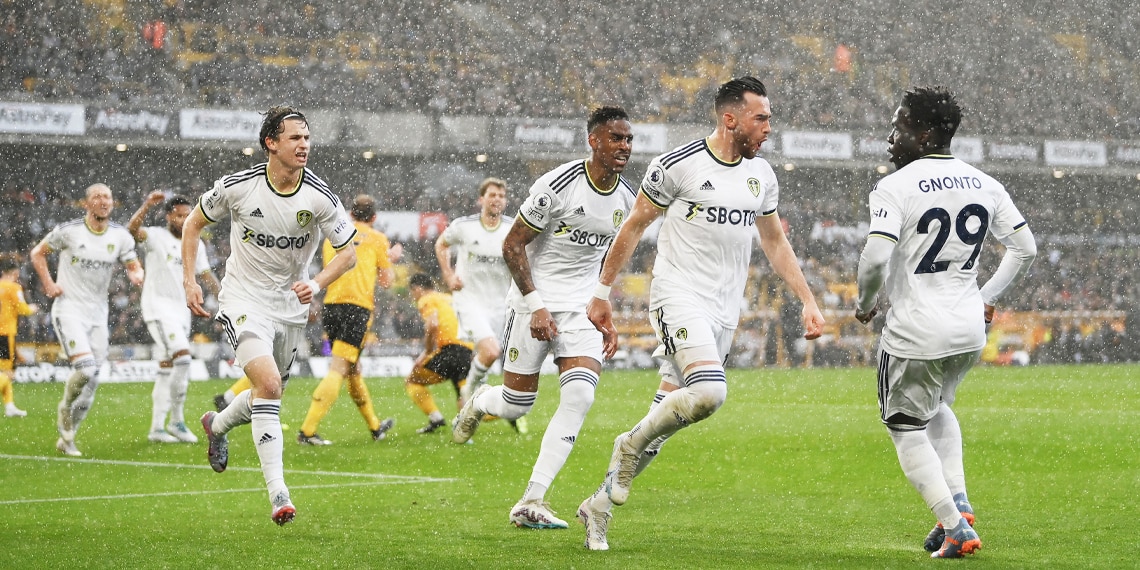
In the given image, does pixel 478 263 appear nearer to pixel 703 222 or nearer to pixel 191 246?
pixel 191 246

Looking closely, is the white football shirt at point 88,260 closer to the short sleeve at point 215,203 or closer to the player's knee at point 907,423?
the short sleeve at point 215,203

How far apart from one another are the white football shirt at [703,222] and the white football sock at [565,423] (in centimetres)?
73

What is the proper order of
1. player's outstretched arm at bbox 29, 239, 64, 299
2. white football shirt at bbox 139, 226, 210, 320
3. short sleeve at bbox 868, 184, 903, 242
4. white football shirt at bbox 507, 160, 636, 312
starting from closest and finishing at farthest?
short sleeve at bbox 868, 184, 903, 242 < white football shirt at bbox 507, 160, 636, 312 < player's outstretched arm at bbox 29, 239, 64, 299 < white football shirt at bbox 139, 226, 210, 320

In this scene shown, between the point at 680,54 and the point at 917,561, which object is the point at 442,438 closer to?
the point at 917,561

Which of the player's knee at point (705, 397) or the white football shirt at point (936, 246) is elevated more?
the white football shirt at point (936, 246)

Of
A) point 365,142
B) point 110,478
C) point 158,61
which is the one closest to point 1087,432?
point 110,478

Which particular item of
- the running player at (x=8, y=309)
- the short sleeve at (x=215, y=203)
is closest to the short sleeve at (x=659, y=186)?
the short sleeve at (x=215, y=203)

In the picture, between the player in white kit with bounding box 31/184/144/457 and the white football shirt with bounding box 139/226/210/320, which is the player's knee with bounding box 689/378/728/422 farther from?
the white football shirt with bounding box 139/226/210/320

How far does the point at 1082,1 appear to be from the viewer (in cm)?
3538

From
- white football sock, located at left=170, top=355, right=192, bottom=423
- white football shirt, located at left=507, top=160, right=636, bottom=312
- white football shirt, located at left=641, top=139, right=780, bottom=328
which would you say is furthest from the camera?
white football sock, located at left=170, top=355, right=192, bottom=423

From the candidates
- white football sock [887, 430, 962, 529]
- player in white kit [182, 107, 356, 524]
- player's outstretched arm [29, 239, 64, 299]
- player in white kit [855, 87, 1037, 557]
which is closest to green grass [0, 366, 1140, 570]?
white football sock [887, 430, 962, 529]

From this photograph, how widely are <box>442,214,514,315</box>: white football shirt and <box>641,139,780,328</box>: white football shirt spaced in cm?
577

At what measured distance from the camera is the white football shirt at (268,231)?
6.88 m

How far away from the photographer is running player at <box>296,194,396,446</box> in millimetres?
11008
